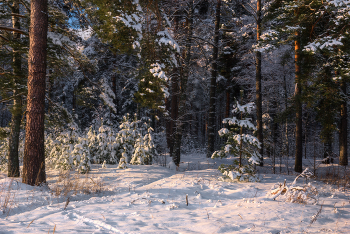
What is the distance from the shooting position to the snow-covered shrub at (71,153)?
28.8 feet

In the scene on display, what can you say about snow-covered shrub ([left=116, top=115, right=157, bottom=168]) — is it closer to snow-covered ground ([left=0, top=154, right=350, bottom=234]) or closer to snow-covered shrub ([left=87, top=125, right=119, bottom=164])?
snow-covered shrub ([left=87, top=125, right=119, bottom=164])

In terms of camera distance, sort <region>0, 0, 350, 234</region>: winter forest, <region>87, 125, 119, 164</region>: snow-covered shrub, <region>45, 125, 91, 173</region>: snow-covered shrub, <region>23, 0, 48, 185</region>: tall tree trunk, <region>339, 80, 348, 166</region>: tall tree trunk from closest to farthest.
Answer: <region>0, 0, 350, 234</region>: winter forest → <region>23, 0, 48, 185</region>: tall tree trunk → <region>45, 125, 91, 173</region>: snow-covered shrub → <region>87, 125, 119, 164</region>: snow-covered shrub → <region>339, 80, 348, 166</region>: tall tree trunk

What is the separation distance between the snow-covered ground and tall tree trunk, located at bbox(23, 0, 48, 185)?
571mm

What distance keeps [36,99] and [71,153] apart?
3.40 m

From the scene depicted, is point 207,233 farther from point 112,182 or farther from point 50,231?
point 112,182

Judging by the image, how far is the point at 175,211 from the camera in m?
4.36

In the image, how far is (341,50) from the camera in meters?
8.57

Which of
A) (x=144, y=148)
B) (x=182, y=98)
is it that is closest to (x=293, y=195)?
(x=144, y=148)

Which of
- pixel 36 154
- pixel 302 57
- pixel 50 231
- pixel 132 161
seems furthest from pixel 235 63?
pixel 50 231

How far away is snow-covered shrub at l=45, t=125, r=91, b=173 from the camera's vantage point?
877cm

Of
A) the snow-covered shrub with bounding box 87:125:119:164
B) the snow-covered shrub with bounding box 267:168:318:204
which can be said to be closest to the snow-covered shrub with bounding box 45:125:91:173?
the snow-covered shrub with bounding box 87:125:119:164

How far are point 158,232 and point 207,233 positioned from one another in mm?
788

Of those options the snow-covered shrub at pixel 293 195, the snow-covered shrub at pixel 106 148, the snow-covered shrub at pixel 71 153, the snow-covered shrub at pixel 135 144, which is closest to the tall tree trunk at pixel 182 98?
the snow-covered shrub at pixel 135 144

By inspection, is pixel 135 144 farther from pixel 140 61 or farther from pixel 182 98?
pixel 140 61
